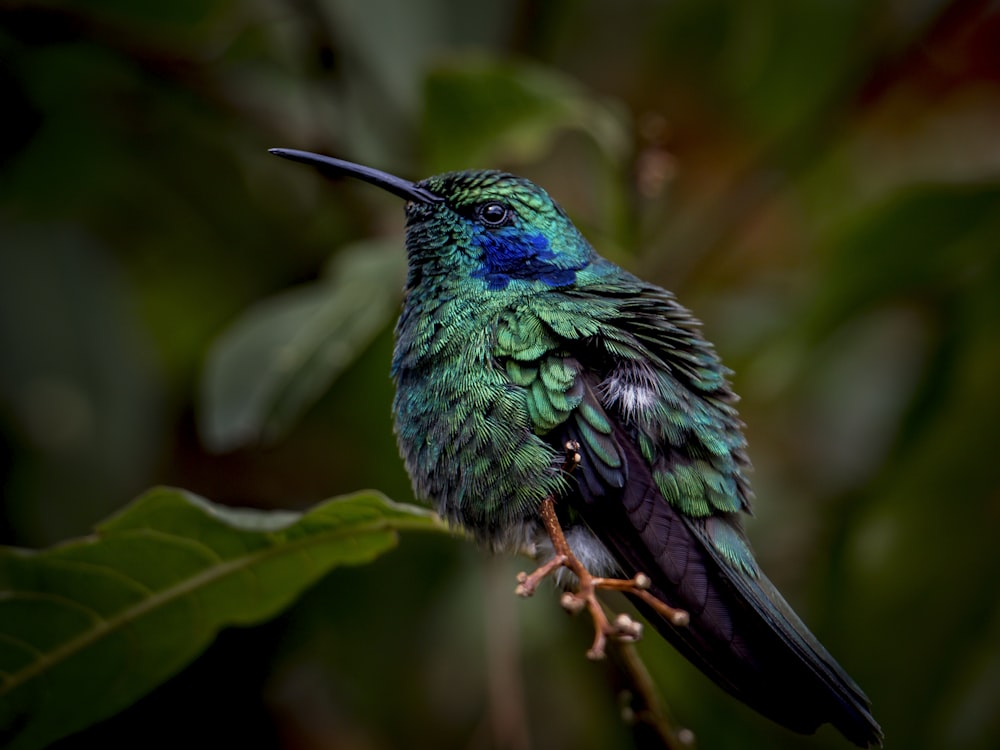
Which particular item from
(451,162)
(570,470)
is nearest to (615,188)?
(451,162)

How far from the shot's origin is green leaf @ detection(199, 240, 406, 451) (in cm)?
260

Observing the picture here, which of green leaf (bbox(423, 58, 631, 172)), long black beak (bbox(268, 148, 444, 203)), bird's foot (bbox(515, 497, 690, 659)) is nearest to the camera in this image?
bird's foot (bbox(515, 497, 690, 659))

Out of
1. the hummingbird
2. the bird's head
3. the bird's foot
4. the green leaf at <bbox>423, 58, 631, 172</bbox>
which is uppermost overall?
the green leaf at <bbox>423, 58, 631, 172</bbox>

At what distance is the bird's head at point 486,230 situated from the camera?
8.11 ft

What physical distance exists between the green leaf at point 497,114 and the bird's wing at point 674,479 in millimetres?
824

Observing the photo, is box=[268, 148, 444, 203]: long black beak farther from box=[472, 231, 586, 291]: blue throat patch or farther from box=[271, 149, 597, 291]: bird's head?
box=[472, 231, 586, 291]: blue throat patch

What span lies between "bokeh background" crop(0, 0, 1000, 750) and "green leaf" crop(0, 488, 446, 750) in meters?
0.45

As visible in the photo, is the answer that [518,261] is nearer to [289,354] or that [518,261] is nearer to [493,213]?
[493,213]

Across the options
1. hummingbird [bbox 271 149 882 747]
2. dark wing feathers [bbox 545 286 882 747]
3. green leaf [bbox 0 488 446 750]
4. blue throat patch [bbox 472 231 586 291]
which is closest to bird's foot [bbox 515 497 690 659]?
hummingbird [bbox 271 149 882 747]

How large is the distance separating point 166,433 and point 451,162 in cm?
154

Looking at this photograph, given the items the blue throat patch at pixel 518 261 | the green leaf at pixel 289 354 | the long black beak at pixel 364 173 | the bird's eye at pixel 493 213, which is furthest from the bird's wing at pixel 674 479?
the green leaf at pixel 289 354

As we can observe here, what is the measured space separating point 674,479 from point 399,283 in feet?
3.85

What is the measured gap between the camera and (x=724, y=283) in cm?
412

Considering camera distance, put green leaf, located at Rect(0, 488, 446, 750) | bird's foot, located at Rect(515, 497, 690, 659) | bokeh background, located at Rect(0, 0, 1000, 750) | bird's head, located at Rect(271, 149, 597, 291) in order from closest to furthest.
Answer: bird's foot, located at Rect(515, 497, 690, 659) → green leaf, located at Rect(0, 488, 446, 750) → bird's head, located at Rect(271, 149, 597, 291) → bokeh background, located at Rect(0, 0, 1000, 750)
